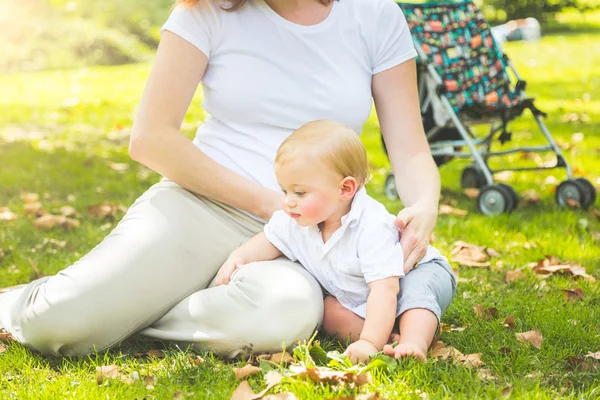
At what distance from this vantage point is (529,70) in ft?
39.5

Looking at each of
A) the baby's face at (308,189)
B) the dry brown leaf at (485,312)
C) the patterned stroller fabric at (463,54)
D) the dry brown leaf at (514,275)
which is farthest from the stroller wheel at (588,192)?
the baby's face at (308,189)

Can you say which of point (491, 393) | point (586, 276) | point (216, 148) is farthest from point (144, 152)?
point (586, 276)

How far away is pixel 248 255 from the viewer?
2.72 m

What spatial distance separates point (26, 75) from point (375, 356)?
11.9 metres

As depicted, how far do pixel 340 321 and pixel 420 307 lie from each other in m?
0.28

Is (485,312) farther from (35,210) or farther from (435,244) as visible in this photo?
(35,210)

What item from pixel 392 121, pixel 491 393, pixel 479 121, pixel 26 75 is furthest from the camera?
pixel 26 75

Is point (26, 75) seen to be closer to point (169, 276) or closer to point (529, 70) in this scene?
point (529, 70)

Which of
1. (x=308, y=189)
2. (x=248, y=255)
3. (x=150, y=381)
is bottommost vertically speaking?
(x=150, y=381)

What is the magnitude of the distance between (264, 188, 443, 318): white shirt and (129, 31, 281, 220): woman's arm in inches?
5.7

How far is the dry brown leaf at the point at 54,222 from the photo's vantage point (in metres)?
4.42

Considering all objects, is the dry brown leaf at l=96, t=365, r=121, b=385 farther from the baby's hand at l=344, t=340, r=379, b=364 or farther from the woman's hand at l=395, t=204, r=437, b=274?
the woman's hand at l=395, t=204, r=437, b=274

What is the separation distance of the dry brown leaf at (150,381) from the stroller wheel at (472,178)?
3417mm

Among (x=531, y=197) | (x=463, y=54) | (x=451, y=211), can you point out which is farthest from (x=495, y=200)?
(x=463, y=54)
